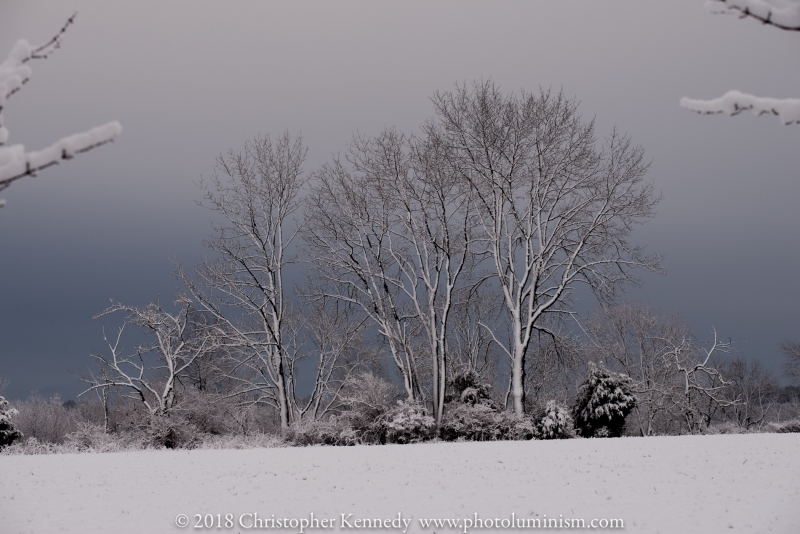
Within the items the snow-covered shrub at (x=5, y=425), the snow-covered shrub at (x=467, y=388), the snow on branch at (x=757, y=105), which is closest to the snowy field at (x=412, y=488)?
the snow-covered shrub at (x=467, y=388)

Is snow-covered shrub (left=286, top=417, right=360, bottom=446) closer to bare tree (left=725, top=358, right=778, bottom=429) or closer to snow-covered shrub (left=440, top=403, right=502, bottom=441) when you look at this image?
snow-covered shrub (left=440, top=403, right=502, bottom=441)

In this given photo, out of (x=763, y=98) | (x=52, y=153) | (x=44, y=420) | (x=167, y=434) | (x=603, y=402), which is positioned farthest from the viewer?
(x=44, y=420)

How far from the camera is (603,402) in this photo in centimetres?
2016

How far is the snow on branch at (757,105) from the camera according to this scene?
2.55 m

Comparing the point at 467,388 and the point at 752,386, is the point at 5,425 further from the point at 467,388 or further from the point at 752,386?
the point at 752,386

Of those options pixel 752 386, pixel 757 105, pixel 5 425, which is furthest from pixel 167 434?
pixel 752 386

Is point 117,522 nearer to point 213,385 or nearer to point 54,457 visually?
point 54,457

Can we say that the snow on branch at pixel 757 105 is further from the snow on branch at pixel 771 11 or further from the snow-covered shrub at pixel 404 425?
the snow-covered shrub at pixel 404 425

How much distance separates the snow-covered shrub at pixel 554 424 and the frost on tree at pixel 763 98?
16.2m

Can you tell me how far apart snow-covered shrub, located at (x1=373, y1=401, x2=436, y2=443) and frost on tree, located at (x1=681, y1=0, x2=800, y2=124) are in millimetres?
15298

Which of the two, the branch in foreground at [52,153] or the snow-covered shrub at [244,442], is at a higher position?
the branch in foreground at [52,153]

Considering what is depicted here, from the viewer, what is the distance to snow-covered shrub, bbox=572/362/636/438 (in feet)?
65.3

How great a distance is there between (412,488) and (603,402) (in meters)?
13.1

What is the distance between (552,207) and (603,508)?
1292 cm
